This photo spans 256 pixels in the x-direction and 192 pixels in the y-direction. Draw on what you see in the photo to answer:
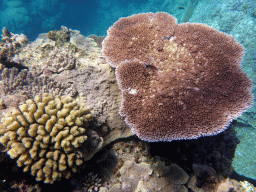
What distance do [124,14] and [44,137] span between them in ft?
126

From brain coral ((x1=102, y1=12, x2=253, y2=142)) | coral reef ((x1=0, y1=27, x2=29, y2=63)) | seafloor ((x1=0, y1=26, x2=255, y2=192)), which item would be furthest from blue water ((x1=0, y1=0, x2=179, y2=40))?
brain coral ((x1=102, y1=12, x2=253, y2=142))

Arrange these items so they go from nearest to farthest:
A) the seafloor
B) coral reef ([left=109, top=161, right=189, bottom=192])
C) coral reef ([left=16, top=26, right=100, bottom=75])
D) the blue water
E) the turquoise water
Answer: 1. the seafloor
2. coral reef ([left=109, top=161, right=189, bottom=192])
3. coral reef ([left=16, top=26, right=100, bottom=75])
4. the turquoise water
5. the blue water

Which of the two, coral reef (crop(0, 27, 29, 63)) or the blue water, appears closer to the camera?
coral reef (crop(0, 27, 29, 63))

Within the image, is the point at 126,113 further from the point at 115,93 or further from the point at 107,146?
the point at 107,146

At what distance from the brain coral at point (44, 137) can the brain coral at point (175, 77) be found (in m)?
0.97

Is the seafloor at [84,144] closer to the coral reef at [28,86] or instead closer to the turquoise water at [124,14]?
the coral reef at [28,86]

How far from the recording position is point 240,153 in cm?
801

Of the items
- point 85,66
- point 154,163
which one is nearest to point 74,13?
point 85,66

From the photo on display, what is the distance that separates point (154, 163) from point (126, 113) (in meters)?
1.60

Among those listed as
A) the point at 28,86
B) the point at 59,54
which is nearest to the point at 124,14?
the point at 59,54

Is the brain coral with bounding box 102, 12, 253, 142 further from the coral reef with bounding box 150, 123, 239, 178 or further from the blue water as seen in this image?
the blue water

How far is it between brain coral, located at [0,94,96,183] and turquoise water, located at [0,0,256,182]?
346 inches

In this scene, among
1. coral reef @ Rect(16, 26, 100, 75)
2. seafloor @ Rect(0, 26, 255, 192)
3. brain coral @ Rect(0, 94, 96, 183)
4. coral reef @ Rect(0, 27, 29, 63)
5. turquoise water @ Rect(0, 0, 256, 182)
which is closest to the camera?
brain coral @ Rect(0, 94, 96, 183)

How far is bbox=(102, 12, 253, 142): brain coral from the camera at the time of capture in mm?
2514
